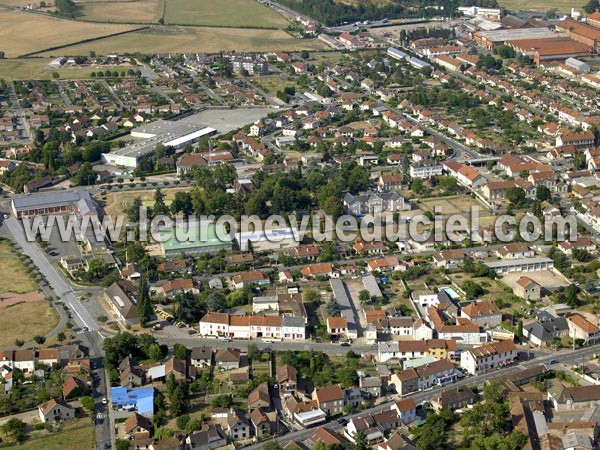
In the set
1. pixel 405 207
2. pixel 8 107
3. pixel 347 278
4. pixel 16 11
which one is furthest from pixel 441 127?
pixel 16 11

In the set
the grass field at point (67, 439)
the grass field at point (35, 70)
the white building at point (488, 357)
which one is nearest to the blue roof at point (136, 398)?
the grass field at point (67, 439)

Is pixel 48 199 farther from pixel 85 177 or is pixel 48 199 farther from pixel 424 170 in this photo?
pixel 424 170

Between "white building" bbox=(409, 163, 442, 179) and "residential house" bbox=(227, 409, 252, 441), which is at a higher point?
"white building" bbox=(409, 163, 442, 179)

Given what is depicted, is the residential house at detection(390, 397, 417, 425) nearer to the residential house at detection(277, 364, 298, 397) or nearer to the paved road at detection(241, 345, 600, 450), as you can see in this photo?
the paved road at detection(241, 345, 600, 450)

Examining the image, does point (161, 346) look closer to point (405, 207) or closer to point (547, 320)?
point (547, 320)

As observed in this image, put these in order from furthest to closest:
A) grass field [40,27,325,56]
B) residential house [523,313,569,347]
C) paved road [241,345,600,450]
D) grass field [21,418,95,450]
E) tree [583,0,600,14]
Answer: tree [583,0,600,14], grass field [40,27,325,56], residential house [523,313,569,347], paved road [241,345,600,450], grass field [21,418,95,450]

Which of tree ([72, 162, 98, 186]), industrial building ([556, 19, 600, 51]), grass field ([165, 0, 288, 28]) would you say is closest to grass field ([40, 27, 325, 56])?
grass field ([165, 0, 288, 28])
